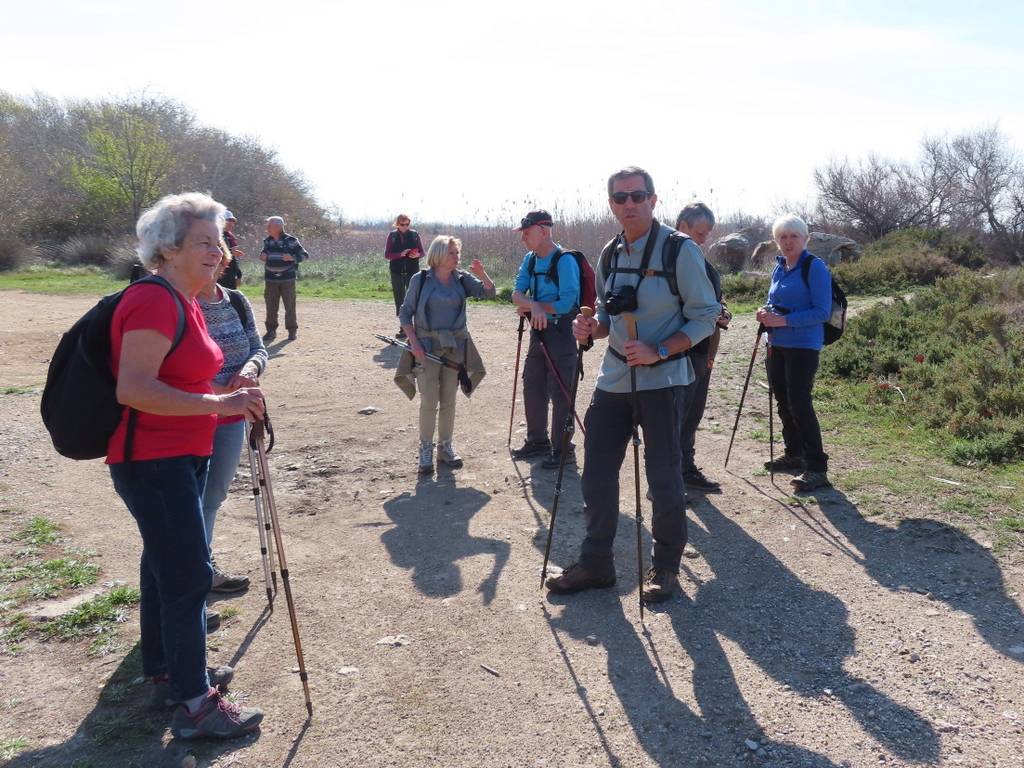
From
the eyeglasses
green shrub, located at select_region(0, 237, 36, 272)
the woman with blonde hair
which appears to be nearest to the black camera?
the eyeglasses

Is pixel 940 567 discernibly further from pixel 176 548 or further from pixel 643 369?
pixel 176 548

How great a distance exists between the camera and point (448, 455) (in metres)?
6.80

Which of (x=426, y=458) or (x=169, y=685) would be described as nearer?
(x=169, y=685)

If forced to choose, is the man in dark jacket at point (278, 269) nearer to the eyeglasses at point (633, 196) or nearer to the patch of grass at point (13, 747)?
the eyeglasses at point (633, 196)

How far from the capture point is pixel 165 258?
294 centimetres

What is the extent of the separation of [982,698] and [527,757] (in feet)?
6.26

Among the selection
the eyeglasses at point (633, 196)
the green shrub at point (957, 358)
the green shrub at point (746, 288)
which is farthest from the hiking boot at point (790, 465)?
the green shrub at point (746, 288)

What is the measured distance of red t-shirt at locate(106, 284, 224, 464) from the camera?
2.78 meters

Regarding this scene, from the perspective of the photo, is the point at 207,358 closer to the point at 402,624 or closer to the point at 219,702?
the point at 219,702

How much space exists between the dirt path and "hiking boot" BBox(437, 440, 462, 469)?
15cm

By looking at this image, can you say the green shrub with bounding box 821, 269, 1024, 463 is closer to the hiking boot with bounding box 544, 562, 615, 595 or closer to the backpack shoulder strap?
the hiking boot with bounding box 544, 562, 615, 595

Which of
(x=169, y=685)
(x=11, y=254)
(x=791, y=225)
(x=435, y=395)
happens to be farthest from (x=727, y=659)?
(x=11, y=254)

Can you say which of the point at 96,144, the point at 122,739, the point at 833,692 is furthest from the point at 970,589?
the point at 96,144

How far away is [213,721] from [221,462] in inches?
53.3
